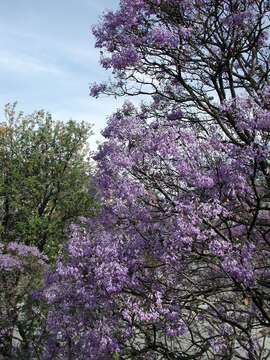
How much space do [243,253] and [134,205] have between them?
5.45ft

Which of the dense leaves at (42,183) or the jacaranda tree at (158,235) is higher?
the dense leaves at (42,183)

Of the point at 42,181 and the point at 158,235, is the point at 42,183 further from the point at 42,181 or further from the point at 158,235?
the point at 158,235

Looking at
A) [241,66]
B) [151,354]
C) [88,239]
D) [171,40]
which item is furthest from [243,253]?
[241,66]

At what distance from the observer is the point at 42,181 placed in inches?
898

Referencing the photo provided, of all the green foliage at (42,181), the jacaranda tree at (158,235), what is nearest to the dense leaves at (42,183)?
the green foliage at (42,181)

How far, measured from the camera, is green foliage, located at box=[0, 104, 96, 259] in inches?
832

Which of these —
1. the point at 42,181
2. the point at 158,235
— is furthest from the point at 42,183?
the point at 158,235

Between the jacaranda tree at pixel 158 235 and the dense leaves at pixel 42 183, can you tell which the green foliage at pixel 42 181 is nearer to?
the dense leaves at pixel 42 183

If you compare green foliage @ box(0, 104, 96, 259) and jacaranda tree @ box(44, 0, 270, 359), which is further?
green foliage @ box(0, 104, 96, 259)

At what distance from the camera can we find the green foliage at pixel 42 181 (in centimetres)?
2114

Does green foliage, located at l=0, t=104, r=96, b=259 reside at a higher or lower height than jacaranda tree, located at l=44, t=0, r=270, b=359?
higher

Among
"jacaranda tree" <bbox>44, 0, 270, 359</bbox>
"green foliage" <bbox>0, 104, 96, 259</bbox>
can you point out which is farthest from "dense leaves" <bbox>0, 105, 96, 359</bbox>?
"jacaranda tree" <bbox>44, 0, 270, 359</bbox>

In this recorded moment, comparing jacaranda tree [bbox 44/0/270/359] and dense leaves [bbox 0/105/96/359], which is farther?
dense leaves [bbox 0/105/96/359]

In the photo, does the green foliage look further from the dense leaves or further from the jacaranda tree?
the jacaranda tree
